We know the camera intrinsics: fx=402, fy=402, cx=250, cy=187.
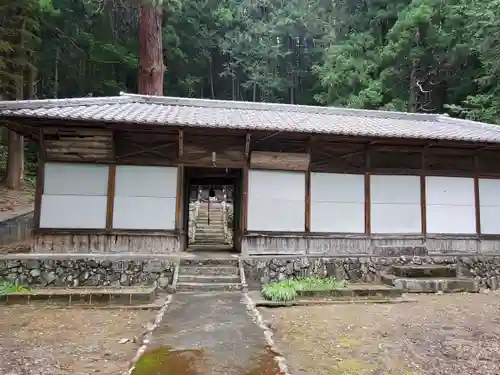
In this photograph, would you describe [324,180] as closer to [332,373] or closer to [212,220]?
[332,373]

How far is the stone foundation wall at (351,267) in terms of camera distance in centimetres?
933

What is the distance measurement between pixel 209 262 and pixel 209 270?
272 millimetres

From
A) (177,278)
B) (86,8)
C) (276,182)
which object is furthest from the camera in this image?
(86,8)

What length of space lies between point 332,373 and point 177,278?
492cm

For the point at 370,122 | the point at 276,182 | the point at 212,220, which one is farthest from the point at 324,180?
the point at 212,220

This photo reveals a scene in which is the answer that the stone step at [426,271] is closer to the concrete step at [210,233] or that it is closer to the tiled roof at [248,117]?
the tiled roof at [248,117]

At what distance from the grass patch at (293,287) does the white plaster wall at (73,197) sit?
4203mm

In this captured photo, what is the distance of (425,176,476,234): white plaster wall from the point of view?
35.0ft

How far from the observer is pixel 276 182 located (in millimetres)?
10047

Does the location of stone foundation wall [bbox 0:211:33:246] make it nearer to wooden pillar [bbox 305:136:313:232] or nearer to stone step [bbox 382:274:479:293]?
wooden pillar [bbox 305:136:313:232]

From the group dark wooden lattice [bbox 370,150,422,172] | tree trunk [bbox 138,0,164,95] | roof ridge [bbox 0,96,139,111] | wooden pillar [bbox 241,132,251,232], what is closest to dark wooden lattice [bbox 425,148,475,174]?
dark wooden lattice [bbox 370,150,422,172]

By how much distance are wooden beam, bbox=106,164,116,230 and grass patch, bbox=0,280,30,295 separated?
2.08 metres

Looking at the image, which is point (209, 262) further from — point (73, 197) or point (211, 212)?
point (211, 212)

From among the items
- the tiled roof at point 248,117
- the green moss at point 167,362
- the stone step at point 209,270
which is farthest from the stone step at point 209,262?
the green moss at point 167,362
